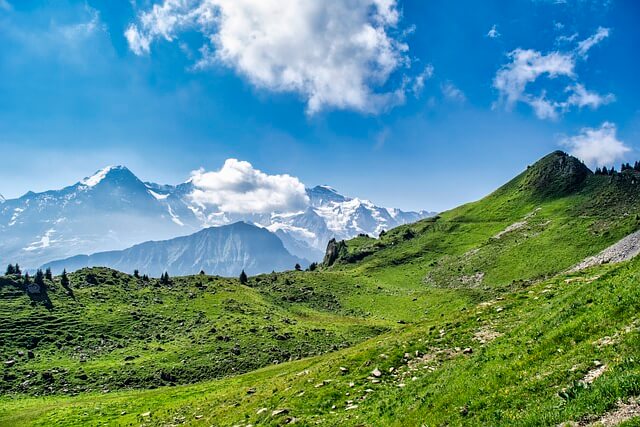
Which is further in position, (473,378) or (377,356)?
(377,356)

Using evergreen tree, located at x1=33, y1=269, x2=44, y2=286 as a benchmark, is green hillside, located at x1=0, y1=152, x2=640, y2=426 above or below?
below

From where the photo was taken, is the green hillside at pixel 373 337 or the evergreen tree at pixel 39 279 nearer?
the green hillside at pixel 373 337

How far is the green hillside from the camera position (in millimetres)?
17016

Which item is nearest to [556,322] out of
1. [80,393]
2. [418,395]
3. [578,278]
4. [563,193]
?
[418,395]

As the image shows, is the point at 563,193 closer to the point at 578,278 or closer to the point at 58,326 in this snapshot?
the point at 578,278

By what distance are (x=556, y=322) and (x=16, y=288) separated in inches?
4327

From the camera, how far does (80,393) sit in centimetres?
5497

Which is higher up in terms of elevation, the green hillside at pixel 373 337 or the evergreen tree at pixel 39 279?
the evergreen tree at pixel 39 279

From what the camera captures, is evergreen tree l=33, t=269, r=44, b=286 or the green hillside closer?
the green hillside

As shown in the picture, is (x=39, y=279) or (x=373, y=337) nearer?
(x=373, y=337)

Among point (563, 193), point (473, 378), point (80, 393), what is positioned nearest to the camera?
point (473, 378)

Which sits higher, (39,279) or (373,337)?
(39,279)

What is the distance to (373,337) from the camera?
250ft

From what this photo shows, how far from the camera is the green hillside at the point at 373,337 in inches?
670
